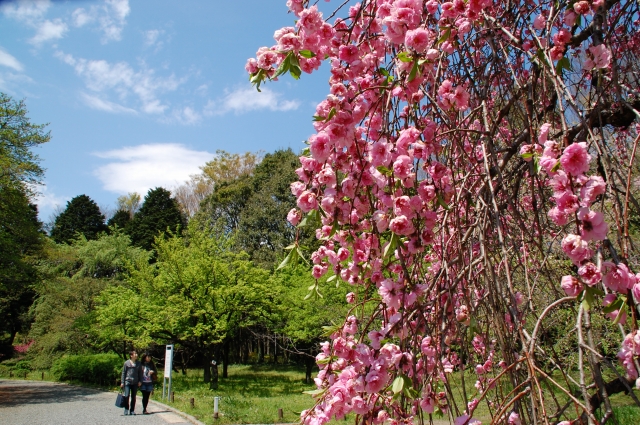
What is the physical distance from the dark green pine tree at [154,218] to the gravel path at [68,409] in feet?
45.9

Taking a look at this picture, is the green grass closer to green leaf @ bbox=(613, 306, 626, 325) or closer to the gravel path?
the gravel path

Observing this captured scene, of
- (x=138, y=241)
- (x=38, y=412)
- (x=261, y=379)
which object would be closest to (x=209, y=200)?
(x=138, y=241)

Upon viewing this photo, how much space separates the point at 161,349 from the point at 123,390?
1281cm

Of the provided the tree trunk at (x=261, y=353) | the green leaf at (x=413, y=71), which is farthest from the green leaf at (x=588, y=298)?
the tree trunk at (x=261, y=353)

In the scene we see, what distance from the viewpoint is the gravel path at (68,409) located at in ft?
25.7

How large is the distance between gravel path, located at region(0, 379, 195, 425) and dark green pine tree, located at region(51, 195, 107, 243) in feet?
57.6

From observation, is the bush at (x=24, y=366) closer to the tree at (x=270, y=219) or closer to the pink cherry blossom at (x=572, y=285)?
the tree at (x=270, y=219)

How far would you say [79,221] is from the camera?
2973 centimetres

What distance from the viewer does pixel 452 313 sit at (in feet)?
4.99

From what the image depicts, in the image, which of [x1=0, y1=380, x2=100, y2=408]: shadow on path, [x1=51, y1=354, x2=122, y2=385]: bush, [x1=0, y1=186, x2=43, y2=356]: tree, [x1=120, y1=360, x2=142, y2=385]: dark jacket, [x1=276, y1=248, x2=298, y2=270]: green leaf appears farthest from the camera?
[x1=51, y1=354, x2=122, y2=385]: bush

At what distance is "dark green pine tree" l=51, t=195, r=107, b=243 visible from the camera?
29.2 meters

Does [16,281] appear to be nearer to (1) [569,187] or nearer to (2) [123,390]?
(2) [123,390]

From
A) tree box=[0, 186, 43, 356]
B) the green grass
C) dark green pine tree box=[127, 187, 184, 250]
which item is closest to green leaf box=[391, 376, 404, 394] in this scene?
the green grass

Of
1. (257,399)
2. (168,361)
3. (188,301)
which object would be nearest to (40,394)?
(188,301)
